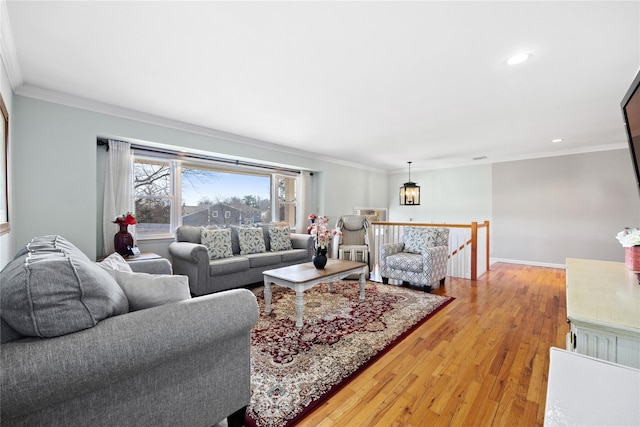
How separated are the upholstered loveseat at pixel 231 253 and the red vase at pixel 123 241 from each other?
56 centimetres

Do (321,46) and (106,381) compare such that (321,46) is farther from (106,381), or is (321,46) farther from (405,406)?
(405,406)

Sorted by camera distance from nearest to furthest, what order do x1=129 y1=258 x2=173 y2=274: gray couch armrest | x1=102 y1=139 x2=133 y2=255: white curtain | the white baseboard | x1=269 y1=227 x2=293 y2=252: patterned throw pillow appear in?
x1=129 y1=258 x2=173 y2=274: gray couch armrest → x1=102 y1=139 x2=133 y2=255: white curtain → x1=269 y1=227 x2=293 y2=252: patterned throw pillow → the white baseboard

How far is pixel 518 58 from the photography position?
2.06 metres

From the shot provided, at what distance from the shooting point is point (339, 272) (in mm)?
2994

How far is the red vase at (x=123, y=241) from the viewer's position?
311cm

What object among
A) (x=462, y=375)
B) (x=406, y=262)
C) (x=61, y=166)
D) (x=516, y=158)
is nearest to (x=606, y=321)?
(x=462, y=375)

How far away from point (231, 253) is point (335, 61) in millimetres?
2934

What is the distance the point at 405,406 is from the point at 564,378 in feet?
3.51

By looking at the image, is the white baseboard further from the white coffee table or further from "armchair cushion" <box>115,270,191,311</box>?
"armchair cushion" <box>115,270,191,311</box>

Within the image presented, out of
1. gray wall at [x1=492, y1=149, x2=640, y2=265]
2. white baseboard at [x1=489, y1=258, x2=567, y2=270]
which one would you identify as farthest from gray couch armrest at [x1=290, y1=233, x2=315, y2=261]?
gray wall at [x1=492, y1=149, x2=640, y2=265]

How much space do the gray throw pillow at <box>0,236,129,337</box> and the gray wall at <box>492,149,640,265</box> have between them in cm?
687

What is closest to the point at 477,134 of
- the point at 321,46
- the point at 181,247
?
the point at 321,46

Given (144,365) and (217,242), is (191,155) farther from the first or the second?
(144,365)

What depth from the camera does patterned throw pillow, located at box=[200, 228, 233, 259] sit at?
3.76 meters
